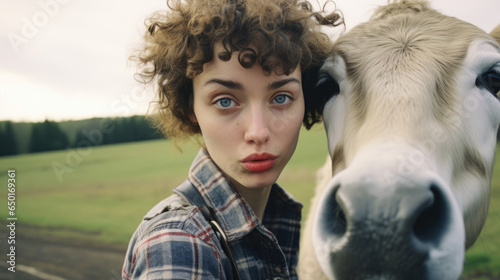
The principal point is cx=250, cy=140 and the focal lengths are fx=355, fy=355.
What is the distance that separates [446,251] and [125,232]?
45.7 ft

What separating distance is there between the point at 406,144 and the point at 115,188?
30756 mm

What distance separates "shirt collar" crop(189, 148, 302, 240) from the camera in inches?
70.8

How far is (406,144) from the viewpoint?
1460 mm

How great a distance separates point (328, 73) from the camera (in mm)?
2209

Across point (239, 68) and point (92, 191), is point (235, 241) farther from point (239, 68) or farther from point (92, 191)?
point (92, 191)

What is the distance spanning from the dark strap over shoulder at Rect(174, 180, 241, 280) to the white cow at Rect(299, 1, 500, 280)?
41cm

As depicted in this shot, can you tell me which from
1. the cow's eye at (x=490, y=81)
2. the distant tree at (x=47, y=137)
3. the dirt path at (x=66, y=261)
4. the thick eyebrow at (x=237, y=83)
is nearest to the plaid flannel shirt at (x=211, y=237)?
the thick eyebrow at (x=237, y=83)

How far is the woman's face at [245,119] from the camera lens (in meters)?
1.72

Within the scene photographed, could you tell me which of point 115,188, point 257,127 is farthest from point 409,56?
point 115,188

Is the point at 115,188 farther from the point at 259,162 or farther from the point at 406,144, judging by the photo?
the point at 406,144

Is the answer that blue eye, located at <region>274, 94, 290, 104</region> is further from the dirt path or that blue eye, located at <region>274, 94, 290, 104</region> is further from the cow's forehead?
the dirt path


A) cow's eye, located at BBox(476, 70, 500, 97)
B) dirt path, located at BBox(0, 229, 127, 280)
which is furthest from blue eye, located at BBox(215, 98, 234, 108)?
dirt path, located at BBox(0, 229, 127, 280)

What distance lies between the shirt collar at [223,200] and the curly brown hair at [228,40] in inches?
17.0

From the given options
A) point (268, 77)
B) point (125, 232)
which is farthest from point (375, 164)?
point (125, 232)
